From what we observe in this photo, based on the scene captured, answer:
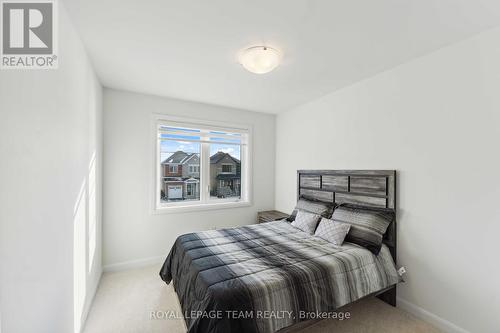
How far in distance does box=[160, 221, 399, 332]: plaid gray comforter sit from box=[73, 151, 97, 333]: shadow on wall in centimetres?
75

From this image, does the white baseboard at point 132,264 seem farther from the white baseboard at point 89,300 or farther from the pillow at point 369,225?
the pillow at point 369,225

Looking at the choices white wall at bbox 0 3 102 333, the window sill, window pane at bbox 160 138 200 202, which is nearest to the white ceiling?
white wall at bbox 0 3 102 333

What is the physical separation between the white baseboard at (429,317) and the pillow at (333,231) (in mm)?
880

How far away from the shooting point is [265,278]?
1654 millimetres

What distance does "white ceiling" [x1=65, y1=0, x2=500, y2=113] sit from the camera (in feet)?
4.86

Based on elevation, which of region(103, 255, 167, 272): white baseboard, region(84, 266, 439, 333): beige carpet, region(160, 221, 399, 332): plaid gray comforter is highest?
region(160, 221, 399, 332): plaid gray comforter

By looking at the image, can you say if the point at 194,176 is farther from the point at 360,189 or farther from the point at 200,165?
the point at 360,189

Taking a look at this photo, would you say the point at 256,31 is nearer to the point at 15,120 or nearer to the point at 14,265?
the point at 15,120

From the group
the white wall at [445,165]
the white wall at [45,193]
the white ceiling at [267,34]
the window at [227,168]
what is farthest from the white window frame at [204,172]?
the white wall at [445,165]

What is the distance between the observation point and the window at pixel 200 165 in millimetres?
3441

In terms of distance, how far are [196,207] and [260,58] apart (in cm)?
248

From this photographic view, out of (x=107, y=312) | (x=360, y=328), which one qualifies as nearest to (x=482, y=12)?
(x=360, y=328)

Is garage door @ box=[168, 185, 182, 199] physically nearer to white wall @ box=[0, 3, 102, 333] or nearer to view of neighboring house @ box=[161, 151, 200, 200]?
view of neighboring house @ box=[161, 151, 200, 200]

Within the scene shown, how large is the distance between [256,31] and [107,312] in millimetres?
2943
